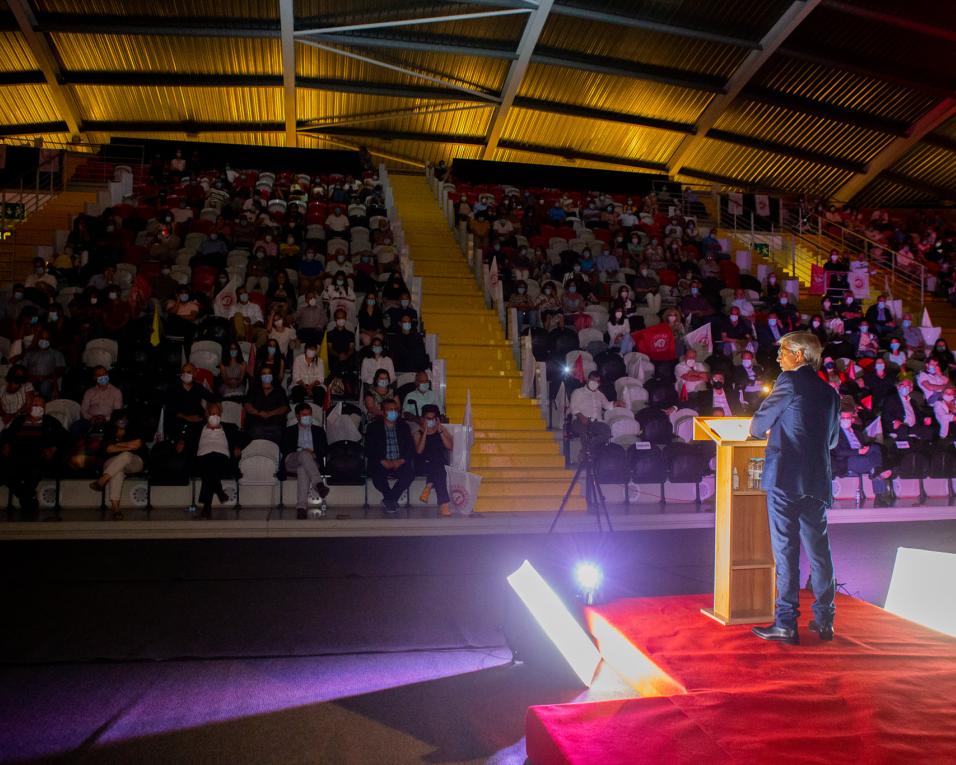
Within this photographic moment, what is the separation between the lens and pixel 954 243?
17578 millimetres

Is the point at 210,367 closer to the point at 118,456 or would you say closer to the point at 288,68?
the point at 118,456

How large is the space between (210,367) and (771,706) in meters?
7.69

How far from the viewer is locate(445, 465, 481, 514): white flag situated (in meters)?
7.50

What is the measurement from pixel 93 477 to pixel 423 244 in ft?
26.1

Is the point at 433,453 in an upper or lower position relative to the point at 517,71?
lower

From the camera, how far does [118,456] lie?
7137mm

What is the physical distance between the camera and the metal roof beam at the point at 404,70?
18062mm

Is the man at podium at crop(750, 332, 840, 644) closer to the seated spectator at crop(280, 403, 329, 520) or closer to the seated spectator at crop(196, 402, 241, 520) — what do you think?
the seated spectator at crop(280, 403, 329, 520)

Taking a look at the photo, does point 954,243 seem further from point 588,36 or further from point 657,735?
point 657,735

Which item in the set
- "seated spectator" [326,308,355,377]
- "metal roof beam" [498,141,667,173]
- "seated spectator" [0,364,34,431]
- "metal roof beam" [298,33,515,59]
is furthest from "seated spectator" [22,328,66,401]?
"metal roof beam" [498,141,667,173]

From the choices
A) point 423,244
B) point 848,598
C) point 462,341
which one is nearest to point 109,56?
point 423,244

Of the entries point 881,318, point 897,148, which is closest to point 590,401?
point 881,318

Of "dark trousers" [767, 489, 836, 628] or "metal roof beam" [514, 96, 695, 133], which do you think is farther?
"metal roof beam" [514, 96, 695, 133]

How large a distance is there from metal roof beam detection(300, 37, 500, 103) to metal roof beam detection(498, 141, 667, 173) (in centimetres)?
256
